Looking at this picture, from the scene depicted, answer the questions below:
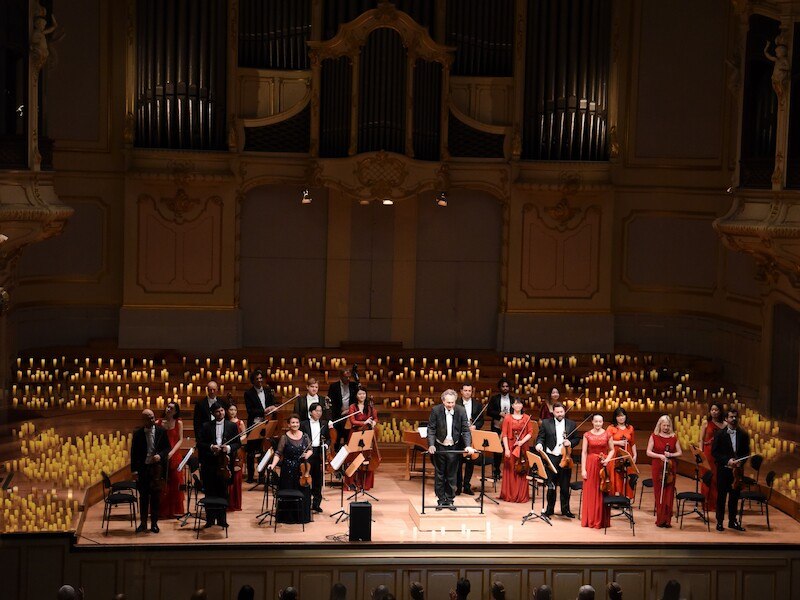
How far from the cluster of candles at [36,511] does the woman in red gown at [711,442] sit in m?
6.30

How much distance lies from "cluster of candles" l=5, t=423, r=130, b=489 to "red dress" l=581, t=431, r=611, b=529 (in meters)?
4.90

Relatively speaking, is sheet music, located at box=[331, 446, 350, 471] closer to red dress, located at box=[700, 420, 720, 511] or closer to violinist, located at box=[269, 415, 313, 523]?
violinist, located at box=[269, 415, 313, 523]

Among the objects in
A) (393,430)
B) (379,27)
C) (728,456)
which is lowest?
(393,430)

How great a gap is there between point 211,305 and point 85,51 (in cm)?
384

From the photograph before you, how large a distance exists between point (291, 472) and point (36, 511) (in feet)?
8.00

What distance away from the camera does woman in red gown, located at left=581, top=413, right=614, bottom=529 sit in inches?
557

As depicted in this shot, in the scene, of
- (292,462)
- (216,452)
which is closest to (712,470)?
(292,462)

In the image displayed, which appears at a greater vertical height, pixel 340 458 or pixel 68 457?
pixel 340 458

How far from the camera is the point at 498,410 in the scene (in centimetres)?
1591

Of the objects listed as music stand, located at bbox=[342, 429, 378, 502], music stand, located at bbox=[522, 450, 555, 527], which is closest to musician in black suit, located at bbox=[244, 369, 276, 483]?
music stand, located at bbox=[342, 429, 378, 502]

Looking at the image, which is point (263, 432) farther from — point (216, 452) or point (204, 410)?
point (216, 452)

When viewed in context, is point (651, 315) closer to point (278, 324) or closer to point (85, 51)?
point (278, 324)

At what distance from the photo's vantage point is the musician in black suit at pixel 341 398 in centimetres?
1589

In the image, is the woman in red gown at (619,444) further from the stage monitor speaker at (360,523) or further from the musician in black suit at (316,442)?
the musician in black suit at (316,442)
